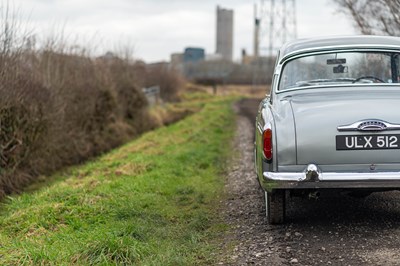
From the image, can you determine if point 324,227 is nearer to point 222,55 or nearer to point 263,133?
point 263,133

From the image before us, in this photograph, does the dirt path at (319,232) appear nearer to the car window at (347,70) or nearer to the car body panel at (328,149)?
the car body panel at (328,149)

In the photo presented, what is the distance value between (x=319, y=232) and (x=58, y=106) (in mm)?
9977

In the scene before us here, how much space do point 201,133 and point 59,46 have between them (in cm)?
528

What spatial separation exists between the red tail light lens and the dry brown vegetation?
6.45 meters

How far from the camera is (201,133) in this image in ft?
64.3

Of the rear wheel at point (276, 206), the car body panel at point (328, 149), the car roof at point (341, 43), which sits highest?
the car roof at point (341, 43)

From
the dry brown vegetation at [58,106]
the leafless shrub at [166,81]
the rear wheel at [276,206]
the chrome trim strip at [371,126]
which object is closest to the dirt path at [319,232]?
the rear wheel at [276,206]

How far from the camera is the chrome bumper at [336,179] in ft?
18.9

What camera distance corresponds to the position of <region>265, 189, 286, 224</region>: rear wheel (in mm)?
6406

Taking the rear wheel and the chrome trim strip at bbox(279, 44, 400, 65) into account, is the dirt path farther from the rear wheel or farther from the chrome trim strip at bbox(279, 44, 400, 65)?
the chrome trim strip at bbox(279, 44, 400, 65)

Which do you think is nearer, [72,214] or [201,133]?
[72,214]

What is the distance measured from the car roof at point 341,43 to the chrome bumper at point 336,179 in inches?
75.5

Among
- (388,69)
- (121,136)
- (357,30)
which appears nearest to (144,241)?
(388,69)

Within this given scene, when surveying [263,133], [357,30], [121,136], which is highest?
[357,30]
